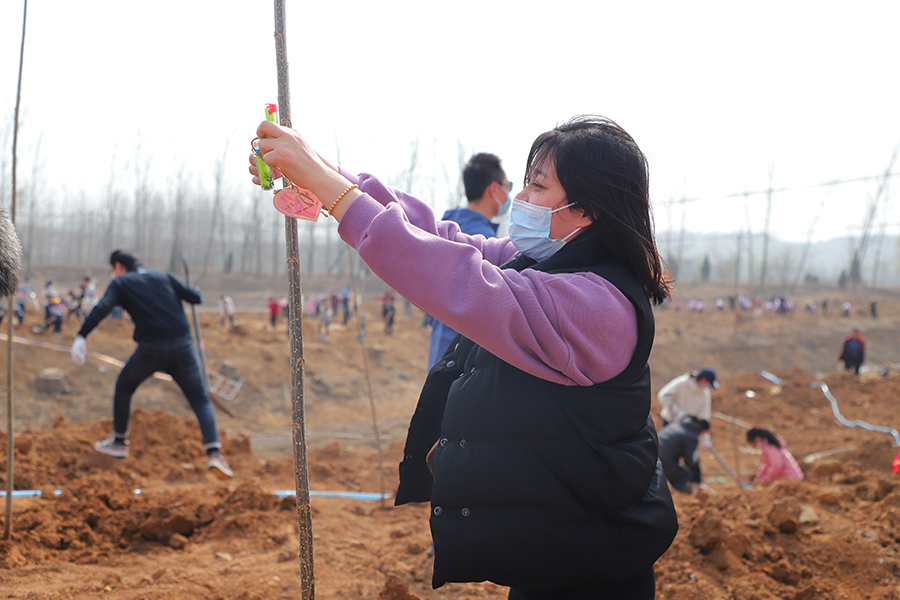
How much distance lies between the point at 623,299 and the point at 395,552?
2299 millimetres

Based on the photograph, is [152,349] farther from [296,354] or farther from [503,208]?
[296,354]

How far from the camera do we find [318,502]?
4.11m

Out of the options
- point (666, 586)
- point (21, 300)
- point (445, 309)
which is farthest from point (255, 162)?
point (21, 300)

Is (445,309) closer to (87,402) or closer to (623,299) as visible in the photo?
(623,299)

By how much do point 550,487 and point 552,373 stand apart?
9.0 inches

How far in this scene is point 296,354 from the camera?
5.07ft

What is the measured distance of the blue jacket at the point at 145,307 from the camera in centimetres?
448

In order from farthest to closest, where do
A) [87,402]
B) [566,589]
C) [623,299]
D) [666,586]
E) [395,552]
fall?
1. [87,402]
2. [395,552]
3. [666,586]
4. [566,589]
5. [623,299]

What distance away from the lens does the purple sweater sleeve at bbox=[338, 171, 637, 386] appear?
3.38ft

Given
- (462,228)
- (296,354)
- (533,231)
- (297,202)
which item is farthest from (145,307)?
(533,231)

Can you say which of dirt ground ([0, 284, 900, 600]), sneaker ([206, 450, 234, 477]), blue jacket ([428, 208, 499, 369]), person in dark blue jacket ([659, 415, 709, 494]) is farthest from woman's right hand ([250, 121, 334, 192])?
person in dark blue jacket ([659, 415, 709, 494])

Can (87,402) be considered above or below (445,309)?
below

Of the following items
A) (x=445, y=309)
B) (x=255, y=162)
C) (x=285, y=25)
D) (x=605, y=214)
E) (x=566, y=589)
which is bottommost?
(x=566, y=589)

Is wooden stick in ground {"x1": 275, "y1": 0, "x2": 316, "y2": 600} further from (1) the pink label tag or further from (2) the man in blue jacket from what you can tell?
(2) the man in blue jacket
